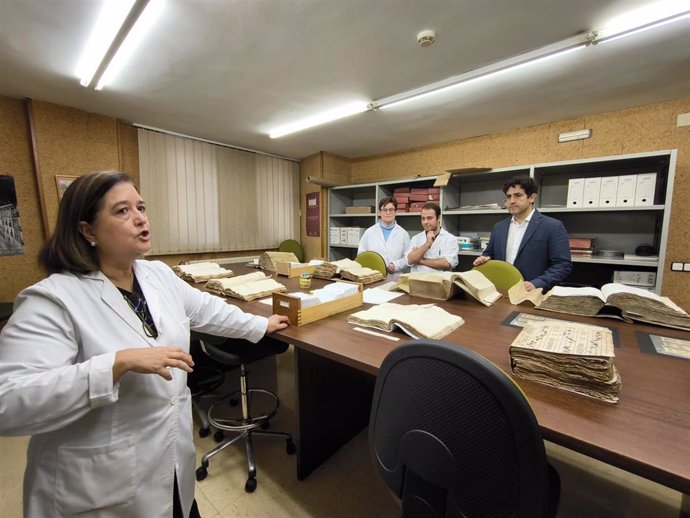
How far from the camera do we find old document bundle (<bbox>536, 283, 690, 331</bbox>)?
1124mm

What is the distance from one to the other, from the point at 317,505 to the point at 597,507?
4.31 feet

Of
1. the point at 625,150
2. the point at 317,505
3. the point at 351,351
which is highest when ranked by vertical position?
the point at 625,150

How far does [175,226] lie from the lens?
3836 millimetres

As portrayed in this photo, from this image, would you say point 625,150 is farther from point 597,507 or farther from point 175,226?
point 175,226

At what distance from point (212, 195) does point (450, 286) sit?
12.2 ft

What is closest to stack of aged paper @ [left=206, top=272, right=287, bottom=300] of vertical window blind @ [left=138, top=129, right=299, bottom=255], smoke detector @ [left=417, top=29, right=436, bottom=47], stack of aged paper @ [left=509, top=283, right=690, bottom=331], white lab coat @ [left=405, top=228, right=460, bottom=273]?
stack of aged paper @ [left=509, top=283, right=690, bottom=331]

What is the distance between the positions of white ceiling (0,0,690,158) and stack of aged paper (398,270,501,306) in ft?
4.84

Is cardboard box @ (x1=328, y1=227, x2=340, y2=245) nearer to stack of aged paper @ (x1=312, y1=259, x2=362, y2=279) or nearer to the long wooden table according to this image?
stack of aged paper @ (x1=312, y1=259, x2=362, y2=279)

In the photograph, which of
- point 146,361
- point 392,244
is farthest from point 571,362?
point 392,244

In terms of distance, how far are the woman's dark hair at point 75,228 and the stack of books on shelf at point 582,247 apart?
362 cm

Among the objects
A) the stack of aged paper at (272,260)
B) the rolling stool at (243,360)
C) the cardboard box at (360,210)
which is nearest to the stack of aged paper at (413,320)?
the rolling stool at (243,360)

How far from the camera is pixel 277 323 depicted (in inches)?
48.0

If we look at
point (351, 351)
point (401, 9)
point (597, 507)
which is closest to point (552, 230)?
point (597, 507)

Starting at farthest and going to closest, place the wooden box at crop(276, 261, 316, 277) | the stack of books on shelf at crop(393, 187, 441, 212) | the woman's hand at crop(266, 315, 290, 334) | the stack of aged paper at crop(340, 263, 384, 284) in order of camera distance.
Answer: the stack of books on shelf at crop(393, 187, 441, 212) → the wooden box at crop(276, 261, 316, 277) → the stack of aged paper at crop(340, 263, 384, 284) → the woman's hand at crop(266, 315, 290, 334)
